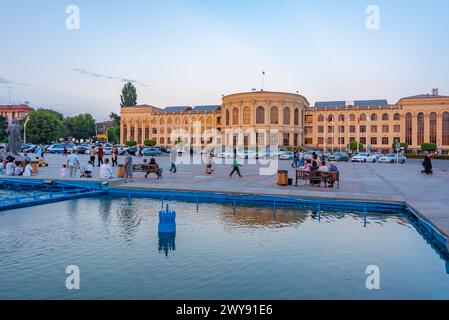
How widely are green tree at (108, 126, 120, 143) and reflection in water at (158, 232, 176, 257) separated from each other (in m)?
125

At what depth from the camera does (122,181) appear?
1967 centimetres

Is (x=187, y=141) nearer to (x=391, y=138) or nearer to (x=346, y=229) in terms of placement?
(x=391, y=138)

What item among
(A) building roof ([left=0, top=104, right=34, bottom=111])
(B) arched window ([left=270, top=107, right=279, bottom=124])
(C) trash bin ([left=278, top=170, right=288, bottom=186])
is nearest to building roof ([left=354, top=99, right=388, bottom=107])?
(B) arched window ([left=270, top=107, right=279, bottom=124])

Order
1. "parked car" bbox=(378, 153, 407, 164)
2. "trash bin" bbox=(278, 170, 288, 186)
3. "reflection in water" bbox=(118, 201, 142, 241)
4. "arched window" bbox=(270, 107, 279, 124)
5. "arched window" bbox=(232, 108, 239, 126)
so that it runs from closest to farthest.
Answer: "reflection in water" bbox=(118, 201, 142, 241) → "trash bin" bbox=(278, 170, 288, 186) → "parked car" bbox=(378, 153, 407, 164) → "arched window" bbox=(270, 107, 279, 124) → "arched window" bbox=(232, 108, 239, 126)

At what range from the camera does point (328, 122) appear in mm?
93188

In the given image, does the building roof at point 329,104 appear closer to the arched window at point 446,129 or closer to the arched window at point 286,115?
the arched window at point 286,115

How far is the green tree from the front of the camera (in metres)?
130

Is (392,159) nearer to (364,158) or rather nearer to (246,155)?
(364,158)

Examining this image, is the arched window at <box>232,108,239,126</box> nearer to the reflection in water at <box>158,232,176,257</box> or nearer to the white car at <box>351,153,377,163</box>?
the white car at <box>351,153,377,163</box>

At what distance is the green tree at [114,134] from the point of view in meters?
130

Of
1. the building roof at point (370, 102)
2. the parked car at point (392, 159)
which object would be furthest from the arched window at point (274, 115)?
the parked car at point (392, 159)

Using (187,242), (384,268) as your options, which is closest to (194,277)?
(187,242)

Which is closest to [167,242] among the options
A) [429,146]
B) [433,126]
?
[429,146]

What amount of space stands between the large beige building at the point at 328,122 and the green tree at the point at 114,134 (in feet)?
133
